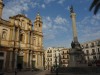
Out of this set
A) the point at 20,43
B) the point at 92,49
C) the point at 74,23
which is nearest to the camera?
the point at 74,23

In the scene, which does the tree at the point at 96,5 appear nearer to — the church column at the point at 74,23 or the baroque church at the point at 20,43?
the church column at the point at 74,23

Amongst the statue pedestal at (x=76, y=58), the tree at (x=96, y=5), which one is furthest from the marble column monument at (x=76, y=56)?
the tree at (x=96, y=5)

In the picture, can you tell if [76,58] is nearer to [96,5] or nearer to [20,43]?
[96,5]

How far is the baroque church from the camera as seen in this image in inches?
1513

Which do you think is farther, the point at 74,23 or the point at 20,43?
the point at 20,43

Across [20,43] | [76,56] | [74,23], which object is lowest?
[76,56]

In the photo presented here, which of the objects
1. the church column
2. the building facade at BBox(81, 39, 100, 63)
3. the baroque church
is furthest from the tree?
the building facade at BBox(81, 39, 100, 63)

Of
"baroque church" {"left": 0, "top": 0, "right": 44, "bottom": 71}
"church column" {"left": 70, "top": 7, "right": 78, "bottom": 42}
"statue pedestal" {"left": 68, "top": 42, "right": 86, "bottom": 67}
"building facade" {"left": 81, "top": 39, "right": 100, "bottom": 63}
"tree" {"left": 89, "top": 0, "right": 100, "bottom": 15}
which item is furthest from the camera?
"building facade" {"left": 81, "top": 39, "right": 100, "bottom": 63}

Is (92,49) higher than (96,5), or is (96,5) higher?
(96,5)

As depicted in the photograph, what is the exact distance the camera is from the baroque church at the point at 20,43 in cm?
3843

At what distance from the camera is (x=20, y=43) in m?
42.7

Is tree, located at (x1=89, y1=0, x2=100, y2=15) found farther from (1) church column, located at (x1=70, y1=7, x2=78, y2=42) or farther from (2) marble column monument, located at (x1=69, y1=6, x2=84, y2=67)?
(1) church column, located at (x1=70, y1=7, x2=78, y2=42)

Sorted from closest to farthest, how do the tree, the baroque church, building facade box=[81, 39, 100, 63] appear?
the tree < the baroque church < building facade box=[81, 39, 100, 63]

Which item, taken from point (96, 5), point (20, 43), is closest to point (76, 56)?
point (96, 5)
